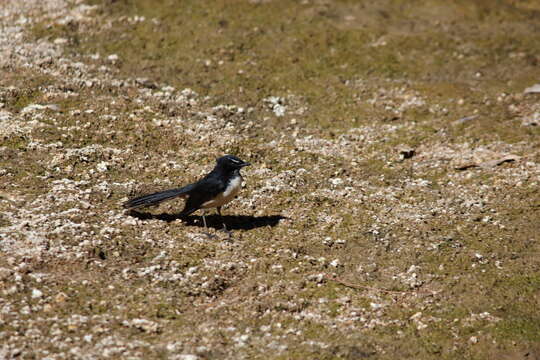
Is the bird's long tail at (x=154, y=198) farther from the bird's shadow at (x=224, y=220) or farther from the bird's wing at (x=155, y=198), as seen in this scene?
the bird's shadow at (x=224, y=220)

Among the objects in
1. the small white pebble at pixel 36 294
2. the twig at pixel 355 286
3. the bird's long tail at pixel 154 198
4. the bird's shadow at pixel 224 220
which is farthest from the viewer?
the bird's shadow at pixel 224 220

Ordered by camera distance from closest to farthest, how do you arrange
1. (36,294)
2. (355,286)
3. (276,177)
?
1. (36,294)
2. (355,286)
3. (276,177)

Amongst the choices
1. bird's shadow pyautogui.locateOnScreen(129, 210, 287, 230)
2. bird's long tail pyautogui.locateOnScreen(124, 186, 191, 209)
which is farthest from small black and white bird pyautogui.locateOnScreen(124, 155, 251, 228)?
bird's shadow pyautogui.locateOnScreen(129, 210, 287, 230)

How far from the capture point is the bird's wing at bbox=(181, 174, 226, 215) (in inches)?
473

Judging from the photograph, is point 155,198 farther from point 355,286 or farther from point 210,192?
point 355,286

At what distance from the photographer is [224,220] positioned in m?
13.1

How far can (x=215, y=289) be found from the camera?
10648 millimetres

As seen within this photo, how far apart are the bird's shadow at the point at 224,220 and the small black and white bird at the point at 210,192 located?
40cm

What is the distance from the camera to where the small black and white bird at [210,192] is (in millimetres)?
12023

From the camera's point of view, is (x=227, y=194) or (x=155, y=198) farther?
(x=155, y=198)

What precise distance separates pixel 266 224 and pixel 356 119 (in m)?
6.36

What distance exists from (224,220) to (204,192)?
4.13 ft

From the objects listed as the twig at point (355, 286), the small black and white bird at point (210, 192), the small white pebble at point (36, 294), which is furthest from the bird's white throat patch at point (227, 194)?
the small white pebble at point (36, 294)

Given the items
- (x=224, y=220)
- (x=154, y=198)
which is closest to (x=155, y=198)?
(x=154, y=198)
